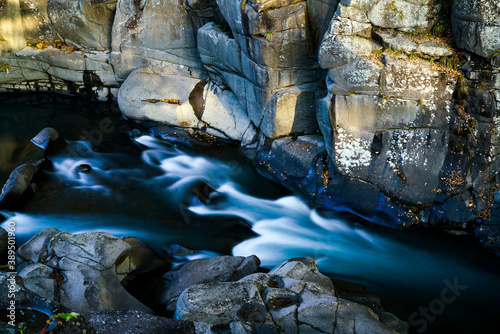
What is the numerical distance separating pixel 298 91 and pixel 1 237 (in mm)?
6696

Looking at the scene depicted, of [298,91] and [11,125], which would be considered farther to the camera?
[11,125]

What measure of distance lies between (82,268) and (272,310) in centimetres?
307

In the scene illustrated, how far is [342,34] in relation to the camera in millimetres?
8234

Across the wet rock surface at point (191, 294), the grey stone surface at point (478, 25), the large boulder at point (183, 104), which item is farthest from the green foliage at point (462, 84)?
the large boulder at point (183, 104)

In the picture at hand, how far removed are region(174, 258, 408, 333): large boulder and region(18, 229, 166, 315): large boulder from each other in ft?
4.45

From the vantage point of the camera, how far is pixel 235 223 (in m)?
8.97

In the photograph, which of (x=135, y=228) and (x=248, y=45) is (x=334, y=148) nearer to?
(x=248, y=45)

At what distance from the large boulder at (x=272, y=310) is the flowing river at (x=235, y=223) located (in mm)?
1530

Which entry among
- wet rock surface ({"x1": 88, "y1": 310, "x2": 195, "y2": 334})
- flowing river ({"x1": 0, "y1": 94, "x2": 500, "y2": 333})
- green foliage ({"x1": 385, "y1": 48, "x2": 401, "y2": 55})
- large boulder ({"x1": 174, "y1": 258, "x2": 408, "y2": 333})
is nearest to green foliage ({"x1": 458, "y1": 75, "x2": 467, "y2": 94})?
green foliage ({"x1": 385, "y1": 48, "x2": 401, "y2": 55})

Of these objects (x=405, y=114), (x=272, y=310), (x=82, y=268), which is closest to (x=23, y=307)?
(x=82, y=268)

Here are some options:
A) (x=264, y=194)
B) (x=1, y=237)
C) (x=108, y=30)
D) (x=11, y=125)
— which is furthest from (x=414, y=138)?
(x=11, y=125)

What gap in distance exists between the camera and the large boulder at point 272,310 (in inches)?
216

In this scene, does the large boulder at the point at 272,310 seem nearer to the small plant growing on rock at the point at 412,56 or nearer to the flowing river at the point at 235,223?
the flowing river at the point at 235,223

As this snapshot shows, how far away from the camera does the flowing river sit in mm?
7262
